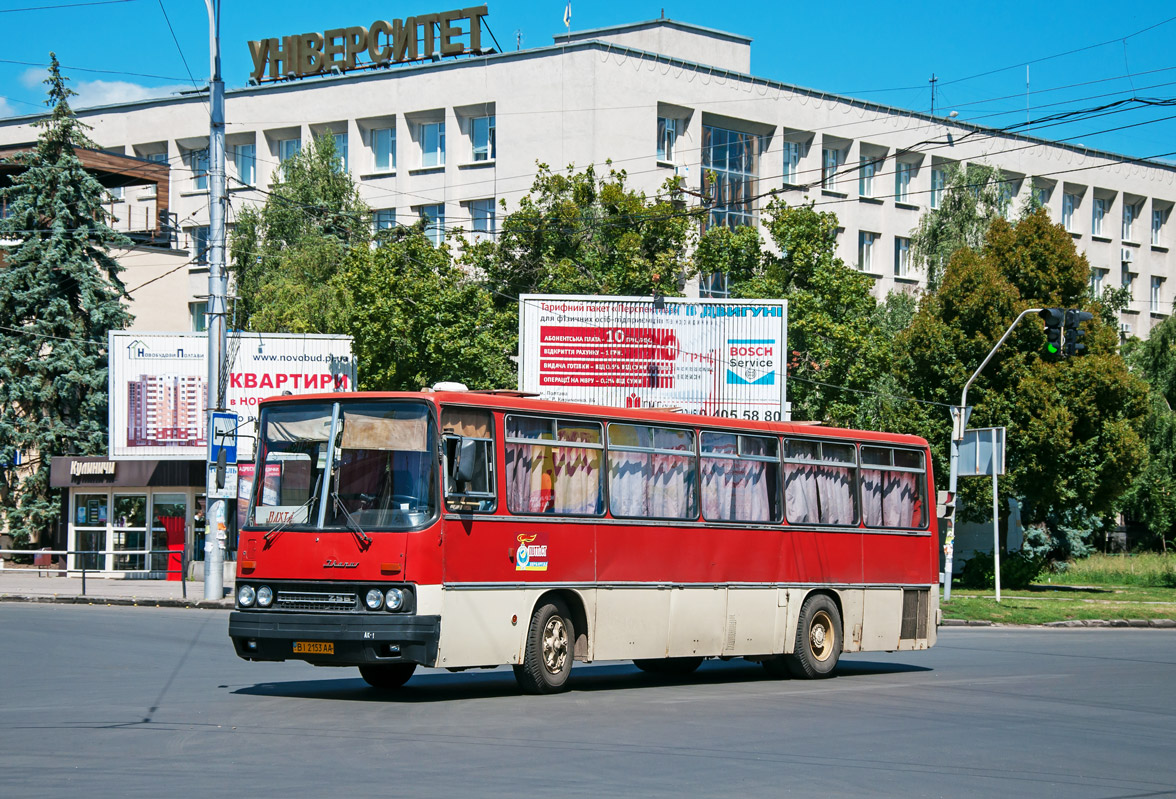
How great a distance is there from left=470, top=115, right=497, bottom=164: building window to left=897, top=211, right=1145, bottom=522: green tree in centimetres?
2055

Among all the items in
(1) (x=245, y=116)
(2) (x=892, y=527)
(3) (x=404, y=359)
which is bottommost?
(2) (x=892, y=527)

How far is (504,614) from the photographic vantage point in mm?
13930

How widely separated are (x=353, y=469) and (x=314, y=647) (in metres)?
1.71

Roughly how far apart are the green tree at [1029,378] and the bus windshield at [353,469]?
34114 millimetres

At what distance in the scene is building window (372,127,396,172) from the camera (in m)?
62.8

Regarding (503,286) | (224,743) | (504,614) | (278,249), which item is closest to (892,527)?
(504,614)

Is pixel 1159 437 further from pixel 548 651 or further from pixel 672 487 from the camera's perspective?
pixel 548 651

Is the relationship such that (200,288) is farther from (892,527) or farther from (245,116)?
(892,527)

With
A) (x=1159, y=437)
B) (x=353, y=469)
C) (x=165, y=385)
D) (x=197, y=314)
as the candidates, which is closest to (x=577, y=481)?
(x=353, y=469)

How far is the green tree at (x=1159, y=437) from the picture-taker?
5888cm

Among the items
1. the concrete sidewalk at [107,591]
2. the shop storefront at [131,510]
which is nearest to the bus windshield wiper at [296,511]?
the concrete sidewalk at [107,591]

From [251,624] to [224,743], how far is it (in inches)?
112

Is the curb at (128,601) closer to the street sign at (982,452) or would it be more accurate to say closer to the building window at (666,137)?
the street sign at (982,452)

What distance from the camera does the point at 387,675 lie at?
47.8 ft
